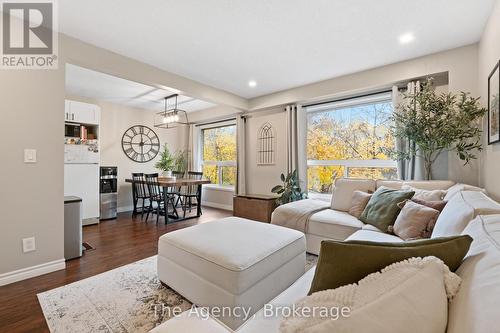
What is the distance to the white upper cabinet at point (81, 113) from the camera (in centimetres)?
406

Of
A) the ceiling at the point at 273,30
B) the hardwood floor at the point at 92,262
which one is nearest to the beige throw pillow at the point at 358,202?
the ceiling at the point at 273,30

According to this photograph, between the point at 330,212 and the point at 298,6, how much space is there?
86.9 inches

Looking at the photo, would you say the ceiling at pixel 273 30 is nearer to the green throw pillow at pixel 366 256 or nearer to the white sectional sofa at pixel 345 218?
the white sectional sofa at pixel 345 218

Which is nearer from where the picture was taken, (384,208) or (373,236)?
(373,236)

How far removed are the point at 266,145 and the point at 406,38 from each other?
9.43 ft

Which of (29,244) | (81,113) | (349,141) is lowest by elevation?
(29,244)

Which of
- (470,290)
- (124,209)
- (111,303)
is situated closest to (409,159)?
(470,290)

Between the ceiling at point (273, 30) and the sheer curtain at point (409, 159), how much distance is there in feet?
1.37

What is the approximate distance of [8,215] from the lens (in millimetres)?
2096

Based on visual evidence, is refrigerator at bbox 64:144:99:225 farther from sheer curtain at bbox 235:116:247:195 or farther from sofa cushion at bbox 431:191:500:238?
sofa cushion at bbox 431:191:500:238

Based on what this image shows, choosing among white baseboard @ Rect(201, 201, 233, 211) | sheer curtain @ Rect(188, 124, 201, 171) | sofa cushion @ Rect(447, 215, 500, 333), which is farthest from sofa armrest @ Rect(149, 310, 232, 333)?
sheer curtain @ Rect(188, 124, 201, 171)

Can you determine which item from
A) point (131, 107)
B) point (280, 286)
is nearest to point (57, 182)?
point (280, 286)

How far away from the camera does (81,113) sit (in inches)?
166

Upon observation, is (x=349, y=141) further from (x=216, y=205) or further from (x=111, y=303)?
(x=111, y=303)
